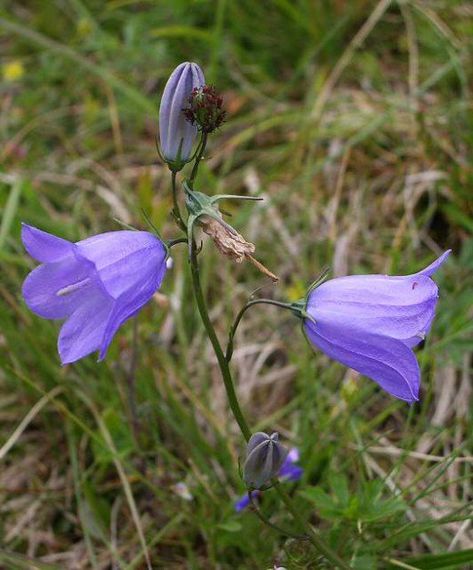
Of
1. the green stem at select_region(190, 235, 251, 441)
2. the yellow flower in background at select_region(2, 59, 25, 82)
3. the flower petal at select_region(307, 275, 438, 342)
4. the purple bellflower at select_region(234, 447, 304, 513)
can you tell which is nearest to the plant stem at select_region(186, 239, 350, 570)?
the green stem at select_region(190, 235, 251, 441)

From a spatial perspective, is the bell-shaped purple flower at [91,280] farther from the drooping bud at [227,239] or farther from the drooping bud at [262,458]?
the drooping bud at [262,458]

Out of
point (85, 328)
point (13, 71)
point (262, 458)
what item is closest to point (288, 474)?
point (262, 458)

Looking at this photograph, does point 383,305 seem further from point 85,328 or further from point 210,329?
point 85,328

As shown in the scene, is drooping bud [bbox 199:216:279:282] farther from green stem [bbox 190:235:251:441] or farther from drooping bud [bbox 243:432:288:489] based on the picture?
drooping bud [bbox 243:432:288:489]

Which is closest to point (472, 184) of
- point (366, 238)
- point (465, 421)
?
point (366, 238)

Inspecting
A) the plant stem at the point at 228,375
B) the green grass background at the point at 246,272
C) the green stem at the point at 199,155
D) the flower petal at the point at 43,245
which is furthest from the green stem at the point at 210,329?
the green grass background at the point at 246,272
